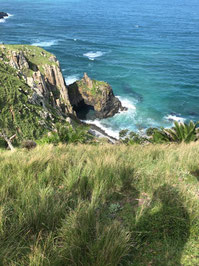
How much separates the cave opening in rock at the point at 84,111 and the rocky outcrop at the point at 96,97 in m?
0.71

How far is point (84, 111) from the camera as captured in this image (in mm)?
57219

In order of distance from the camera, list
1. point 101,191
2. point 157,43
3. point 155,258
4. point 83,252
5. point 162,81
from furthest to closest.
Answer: point 157,43 → point 162,81 → point 101,191 → point 155,258 → point 83,252

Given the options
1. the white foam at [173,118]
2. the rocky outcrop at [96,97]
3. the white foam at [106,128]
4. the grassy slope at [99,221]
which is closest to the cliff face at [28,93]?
the rocky outcrop at [96,97]

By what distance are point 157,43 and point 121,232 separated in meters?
108

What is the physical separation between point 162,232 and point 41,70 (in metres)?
48.0

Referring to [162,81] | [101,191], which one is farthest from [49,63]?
[101,191]

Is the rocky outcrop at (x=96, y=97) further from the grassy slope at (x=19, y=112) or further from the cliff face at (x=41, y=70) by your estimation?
the grassy slope at (x=19, y=112)

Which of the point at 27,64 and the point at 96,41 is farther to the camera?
the point at 96,41

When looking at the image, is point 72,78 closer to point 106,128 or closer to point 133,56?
point 106,128

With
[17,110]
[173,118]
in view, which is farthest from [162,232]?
[173,118]

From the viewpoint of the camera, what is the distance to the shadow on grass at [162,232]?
366 cm

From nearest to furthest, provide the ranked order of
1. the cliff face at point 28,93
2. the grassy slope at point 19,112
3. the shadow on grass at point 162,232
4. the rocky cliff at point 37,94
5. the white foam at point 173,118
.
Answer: the shadow on grass at point 162,232 → the grassy slope at point 19,112 → the cliff face at point 28,93 → the rocky cliff at point 37,94 → the white foam at point 173,118

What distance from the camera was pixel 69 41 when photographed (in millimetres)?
100438

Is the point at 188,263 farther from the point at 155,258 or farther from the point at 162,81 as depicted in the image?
the point at 162,81
